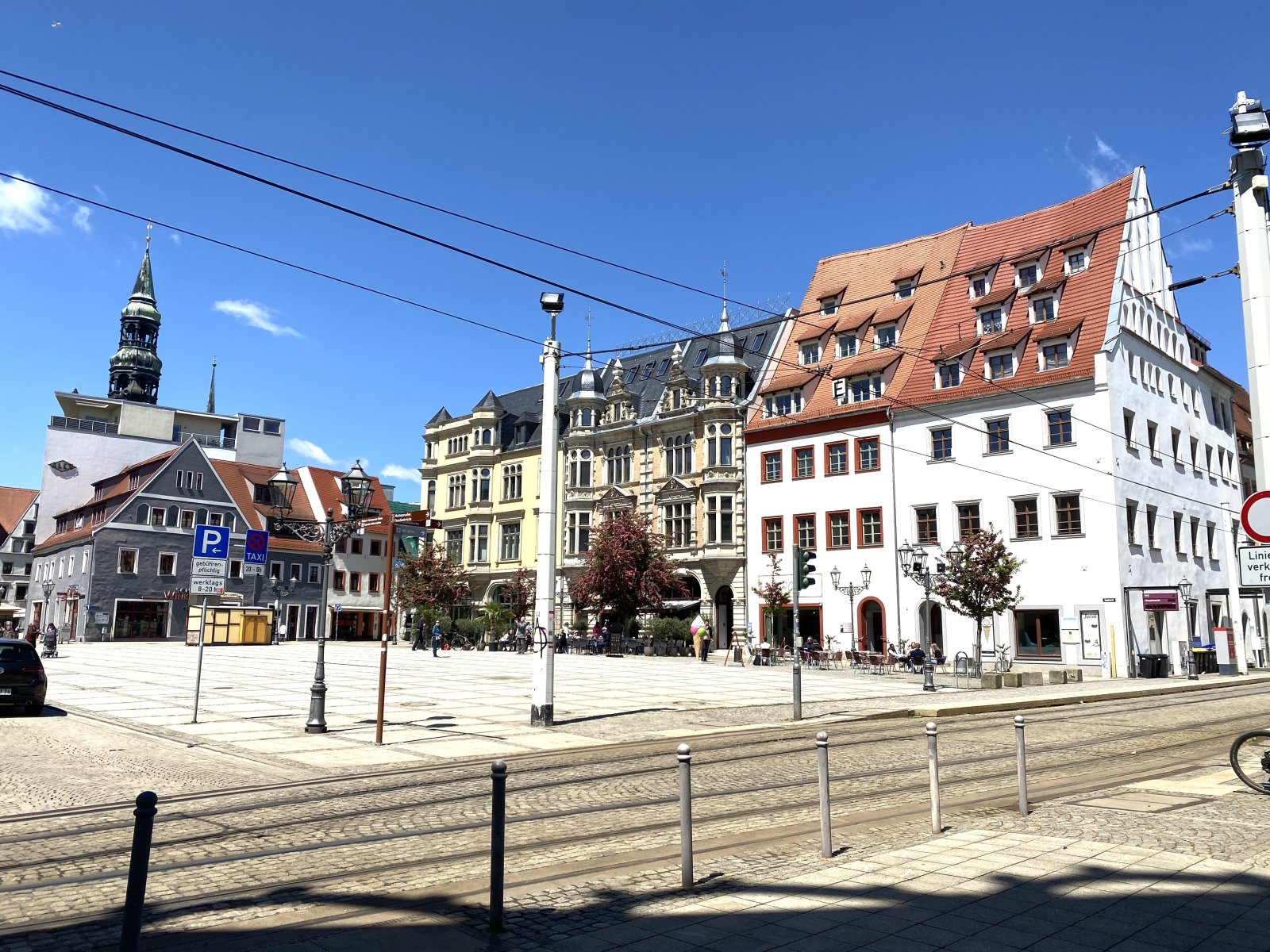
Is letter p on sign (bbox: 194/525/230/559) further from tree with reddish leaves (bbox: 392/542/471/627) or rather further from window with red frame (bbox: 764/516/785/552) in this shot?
tree with reddish leaves (bbox: 392/542/471/627)

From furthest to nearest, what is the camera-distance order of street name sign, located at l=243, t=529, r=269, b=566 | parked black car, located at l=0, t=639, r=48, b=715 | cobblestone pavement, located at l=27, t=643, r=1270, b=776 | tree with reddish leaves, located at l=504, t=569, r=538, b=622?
tree with reddish leaves, located at l=504, t=569, r=538, b=622
street name sign, located at l=243, t=529, r=269, b=566
parked black car, located at l=0, t=639, r=48, b=715
cobblestone pavement, located at l=27, t=643, r=1270, b=776

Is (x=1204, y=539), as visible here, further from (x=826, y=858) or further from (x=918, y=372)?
(x=826, y=858)

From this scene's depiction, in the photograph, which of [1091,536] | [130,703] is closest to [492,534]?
[1091,536]

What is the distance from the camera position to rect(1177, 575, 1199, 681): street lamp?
125 feet

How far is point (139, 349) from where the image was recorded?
10631cm

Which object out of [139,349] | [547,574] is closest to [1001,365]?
[547,574]

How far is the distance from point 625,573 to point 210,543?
34184mm

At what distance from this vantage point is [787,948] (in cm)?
514

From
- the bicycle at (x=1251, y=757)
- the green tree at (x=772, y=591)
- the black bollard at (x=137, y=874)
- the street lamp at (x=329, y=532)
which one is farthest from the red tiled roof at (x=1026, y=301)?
the black bollard at (x=137, y=874)

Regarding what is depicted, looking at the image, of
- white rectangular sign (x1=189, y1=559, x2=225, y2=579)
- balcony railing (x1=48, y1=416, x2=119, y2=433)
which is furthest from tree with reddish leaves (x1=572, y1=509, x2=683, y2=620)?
balcony railing (x1=48, y1=416, x2=119, y2=433)

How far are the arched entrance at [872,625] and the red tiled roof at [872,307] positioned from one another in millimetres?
9083

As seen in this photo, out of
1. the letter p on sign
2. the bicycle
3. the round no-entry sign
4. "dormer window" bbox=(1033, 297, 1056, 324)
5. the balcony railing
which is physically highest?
the balcony railing

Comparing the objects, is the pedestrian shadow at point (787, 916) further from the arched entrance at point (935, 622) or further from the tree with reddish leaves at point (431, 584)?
the tree with reddish leaves at point (431, 584)

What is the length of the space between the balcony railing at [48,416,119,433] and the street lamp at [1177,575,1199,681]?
77840mm
